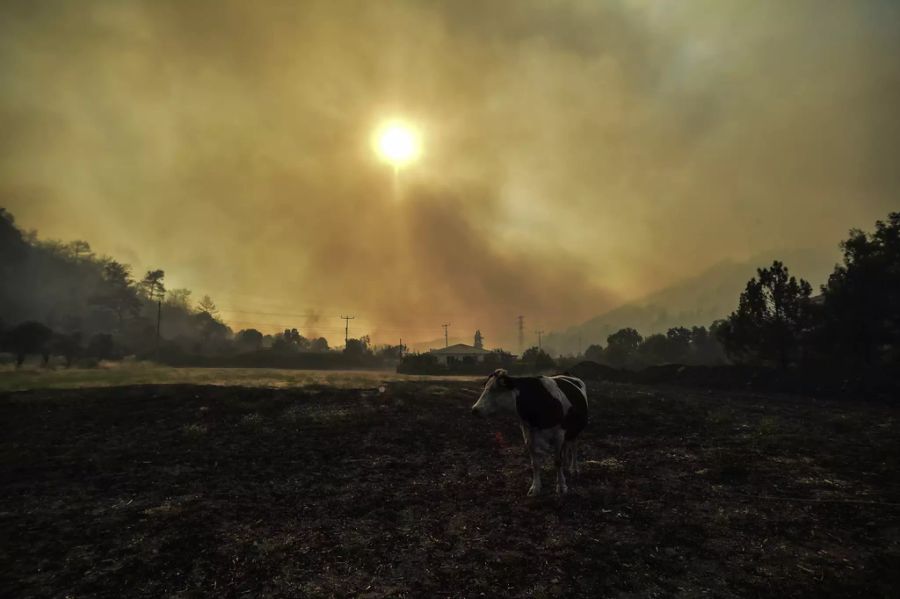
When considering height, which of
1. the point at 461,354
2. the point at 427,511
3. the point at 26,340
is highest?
the point at 26,340

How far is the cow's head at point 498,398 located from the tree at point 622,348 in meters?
75.5

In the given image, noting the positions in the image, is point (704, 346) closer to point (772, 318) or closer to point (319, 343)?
point (772, 318)

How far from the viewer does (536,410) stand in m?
10.7

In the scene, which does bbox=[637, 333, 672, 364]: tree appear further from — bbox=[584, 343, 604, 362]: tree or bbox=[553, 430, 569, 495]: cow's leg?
bbox=[553, 430, 569, 495]: cow's leg

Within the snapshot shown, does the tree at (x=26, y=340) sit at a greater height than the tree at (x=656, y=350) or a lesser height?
greater

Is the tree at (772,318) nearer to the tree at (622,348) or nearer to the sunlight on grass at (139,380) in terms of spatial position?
the tree at (622,348)

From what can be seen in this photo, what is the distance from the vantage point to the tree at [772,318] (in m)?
42.4

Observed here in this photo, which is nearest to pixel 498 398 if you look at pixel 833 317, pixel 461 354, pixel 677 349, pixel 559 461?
pixel 559 461

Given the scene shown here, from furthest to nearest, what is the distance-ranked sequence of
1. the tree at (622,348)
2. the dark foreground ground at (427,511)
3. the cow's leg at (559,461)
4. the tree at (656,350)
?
the tree at (622,348), the tree at (656,350), the cow's leg at (559,461), the dark foreground ground at (427,511)

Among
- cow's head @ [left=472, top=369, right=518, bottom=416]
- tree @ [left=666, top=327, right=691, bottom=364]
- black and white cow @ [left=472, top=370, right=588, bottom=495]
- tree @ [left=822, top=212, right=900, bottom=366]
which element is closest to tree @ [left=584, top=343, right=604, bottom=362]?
tree @ [left=666, top=327, right=691, bottom=364]

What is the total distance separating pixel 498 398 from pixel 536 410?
3.53 feet

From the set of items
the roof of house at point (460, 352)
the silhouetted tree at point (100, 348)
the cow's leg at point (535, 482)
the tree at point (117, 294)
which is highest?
the tree at point (117, 294)

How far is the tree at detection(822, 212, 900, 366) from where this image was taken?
3769 centimetres

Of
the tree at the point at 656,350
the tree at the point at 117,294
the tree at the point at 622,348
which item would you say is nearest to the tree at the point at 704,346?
the tree at the point at 656,350
